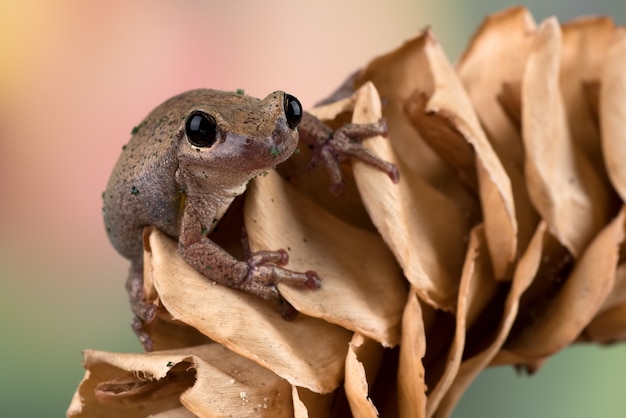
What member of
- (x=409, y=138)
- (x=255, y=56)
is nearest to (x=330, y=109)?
(x=409, y=138)

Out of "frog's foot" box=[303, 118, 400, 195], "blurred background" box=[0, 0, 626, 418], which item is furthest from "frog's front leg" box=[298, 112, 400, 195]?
"blurred background" box=[0, 0, 626, 418]

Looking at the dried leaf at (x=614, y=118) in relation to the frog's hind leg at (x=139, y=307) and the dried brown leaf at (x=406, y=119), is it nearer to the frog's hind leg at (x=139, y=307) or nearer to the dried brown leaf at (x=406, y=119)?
the dried brown leaf at (x=406, y=119)

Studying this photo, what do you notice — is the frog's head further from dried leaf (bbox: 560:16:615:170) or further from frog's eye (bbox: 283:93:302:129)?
dried leaf (bbox: 560:16:615:170)

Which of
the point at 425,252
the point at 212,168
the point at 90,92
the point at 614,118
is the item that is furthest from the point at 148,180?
the point at 90,92

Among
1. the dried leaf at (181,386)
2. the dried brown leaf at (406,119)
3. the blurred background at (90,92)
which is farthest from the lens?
the blurred background at (90,92)

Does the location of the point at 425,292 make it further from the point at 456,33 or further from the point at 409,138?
the point at 456,33

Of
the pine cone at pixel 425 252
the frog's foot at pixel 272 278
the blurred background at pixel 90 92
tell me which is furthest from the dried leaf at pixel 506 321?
the blurred background at pixel 90 92

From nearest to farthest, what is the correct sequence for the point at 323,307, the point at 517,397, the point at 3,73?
the point at 323,307
the point at 517,397
the point at 3,73

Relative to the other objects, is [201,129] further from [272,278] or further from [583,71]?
[583,71]
